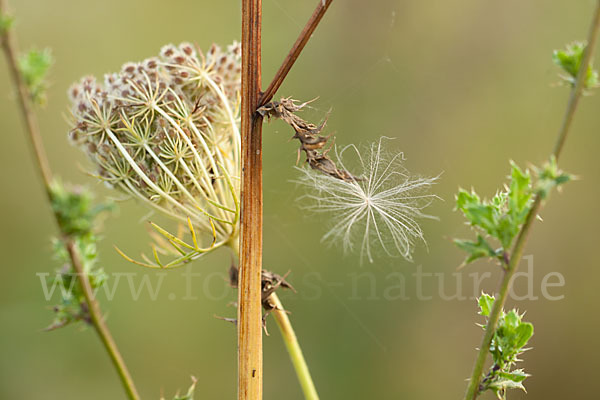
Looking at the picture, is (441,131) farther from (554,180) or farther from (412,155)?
(554,180)

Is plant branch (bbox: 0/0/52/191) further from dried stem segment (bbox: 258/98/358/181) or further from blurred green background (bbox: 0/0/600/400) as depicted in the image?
blurred green background (bbox: 0/0/600/400)

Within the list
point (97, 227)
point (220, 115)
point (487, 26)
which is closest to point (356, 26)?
point (487, 26)

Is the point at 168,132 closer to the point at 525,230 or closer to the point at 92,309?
the point at 92,309

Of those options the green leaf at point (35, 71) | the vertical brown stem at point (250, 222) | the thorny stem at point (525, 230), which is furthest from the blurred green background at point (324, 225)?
the green leaf at point (35, 71)

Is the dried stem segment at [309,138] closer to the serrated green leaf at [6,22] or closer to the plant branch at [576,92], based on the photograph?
the plant branch at [576,92]

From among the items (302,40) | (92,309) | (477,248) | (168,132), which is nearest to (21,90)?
(92,309)

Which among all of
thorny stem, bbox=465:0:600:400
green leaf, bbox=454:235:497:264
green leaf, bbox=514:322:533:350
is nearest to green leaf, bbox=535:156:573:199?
thorny stem, bbox=465:0:600:400
